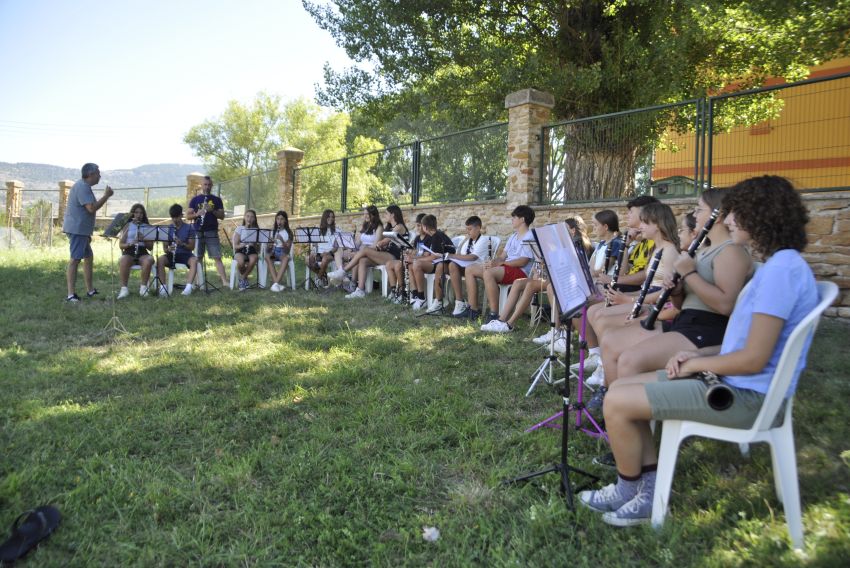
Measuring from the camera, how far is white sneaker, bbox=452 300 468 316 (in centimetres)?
772

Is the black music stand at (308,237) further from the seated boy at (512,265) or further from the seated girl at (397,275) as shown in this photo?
the seated boy at (512,265)

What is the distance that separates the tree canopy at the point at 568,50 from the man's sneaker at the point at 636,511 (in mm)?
8351

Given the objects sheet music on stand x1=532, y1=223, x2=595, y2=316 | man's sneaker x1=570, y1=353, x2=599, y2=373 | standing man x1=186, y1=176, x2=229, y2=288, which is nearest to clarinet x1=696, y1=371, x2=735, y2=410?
sheet music on stand x1=532, y1=223, x2=595, y2=316

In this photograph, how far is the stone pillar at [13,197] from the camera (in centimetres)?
2531

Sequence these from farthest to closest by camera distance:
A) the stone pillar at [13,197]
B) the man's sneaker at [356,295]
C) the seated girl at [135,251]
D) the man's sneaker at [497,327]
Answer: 1. the stone pillar at [13,197]
2. the man's sneaker at [356,295]
3. the seated girl at [135,251]
4. the man's sneaker at [497,327]

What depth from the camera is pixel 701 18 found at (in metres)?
8.97

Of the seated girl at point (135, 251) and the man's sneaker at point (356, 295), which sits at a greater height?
the seated girl at point (135, 251)

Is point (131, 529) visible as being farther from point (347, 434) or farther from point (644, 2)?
point (644, 2)

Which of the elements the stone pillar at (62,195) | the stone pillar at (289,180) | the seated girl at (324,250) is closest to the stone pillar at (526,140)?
the seated girl at (324,250)

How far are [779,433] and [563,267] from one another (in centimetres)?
126

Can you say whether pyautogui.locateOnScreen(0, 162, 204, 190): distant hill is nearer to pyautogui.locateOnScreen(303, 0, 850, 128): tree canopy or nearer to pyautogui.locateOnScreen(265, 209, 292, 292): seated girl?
pyautogui.locateOnScreen(303, 0, 850, 128): tree canopy

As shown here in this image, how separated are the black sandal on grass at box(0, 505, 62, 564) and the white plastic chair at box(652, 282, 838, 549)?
2.59 metres

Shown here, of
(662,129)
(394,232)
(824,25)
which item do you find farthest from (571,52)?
(394,232)

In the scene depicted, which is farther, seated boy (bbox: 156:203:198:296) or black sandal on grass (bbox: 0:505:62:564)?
seated boy (bbox: 156:203:198:296)
